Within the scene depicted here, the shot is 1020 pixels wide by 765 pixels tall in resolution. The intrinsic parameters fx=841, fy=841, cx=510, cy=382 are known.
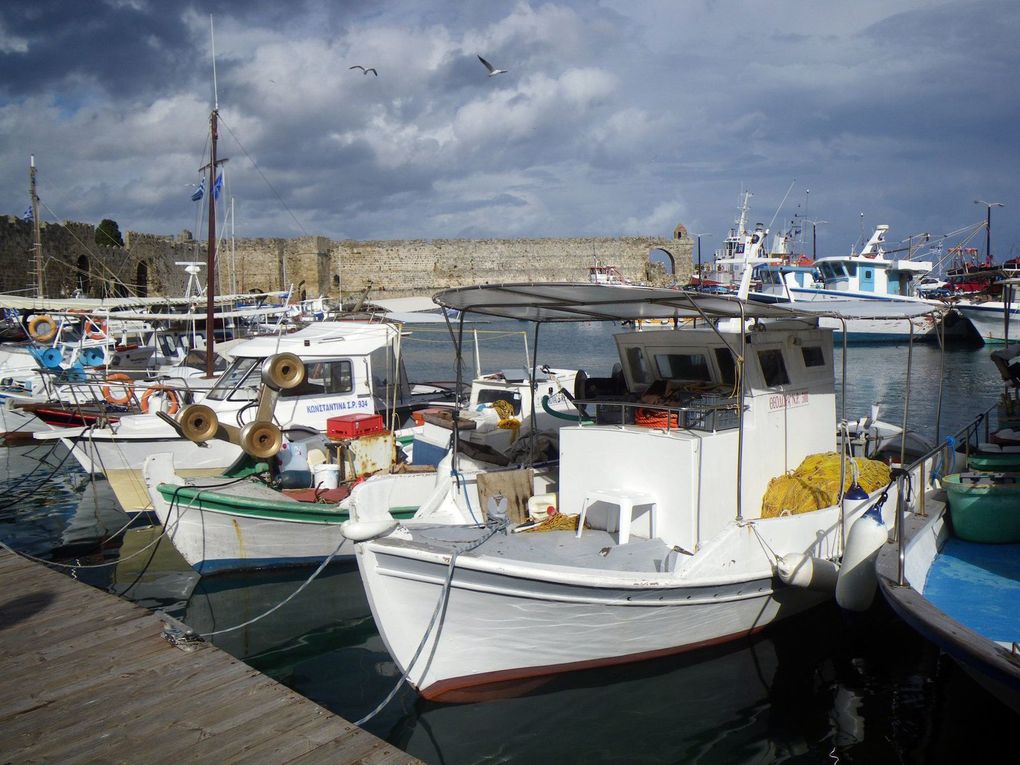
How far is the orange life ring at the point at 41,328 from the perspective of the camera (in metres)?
20.1

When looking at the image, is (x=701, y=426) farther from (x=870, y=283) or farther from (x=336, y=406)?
(x=870, y=283)

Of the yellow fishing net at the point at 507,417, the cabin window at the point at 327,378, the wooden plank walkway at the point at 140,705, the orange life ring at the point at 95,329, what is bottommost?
the wooden plank walkway at the point at 140,705

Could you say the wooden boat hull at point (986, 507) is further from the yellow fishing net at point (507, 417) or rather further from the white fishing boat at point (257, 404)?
the white fishing boat at point (257, 404)

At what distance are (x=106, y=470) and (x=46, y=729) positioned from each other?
776 cm

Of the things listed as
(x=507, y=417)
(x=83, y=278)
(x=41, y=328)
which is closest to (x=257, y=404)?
(x=507, y=417)

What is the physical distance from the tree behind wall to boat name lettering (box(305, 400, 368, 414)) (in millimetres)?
42178

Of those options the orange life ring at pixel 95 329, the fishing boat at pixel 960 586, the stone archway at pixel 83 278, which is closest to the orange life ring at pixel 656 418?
the fishing boat at pixel 960 586

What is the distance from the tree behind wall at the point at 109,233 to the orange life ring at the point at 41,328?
99.7ft

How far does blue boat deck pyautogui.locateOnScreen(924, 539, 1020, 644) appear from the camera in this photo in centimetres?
569

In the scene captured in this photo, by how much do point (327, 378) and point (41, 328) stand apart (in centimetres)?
1223

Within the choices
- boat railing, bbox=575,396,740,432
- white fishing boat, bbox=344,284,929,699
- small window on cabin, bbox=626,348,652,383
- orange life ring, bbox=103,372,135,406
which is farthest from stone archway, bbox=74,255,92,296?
boat railing, bbox=575,396,740,432

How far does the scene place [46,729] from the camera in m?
4.70

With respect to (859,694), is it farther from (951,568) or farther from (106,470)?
(106,470)

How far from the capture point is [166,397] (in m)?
13.6
